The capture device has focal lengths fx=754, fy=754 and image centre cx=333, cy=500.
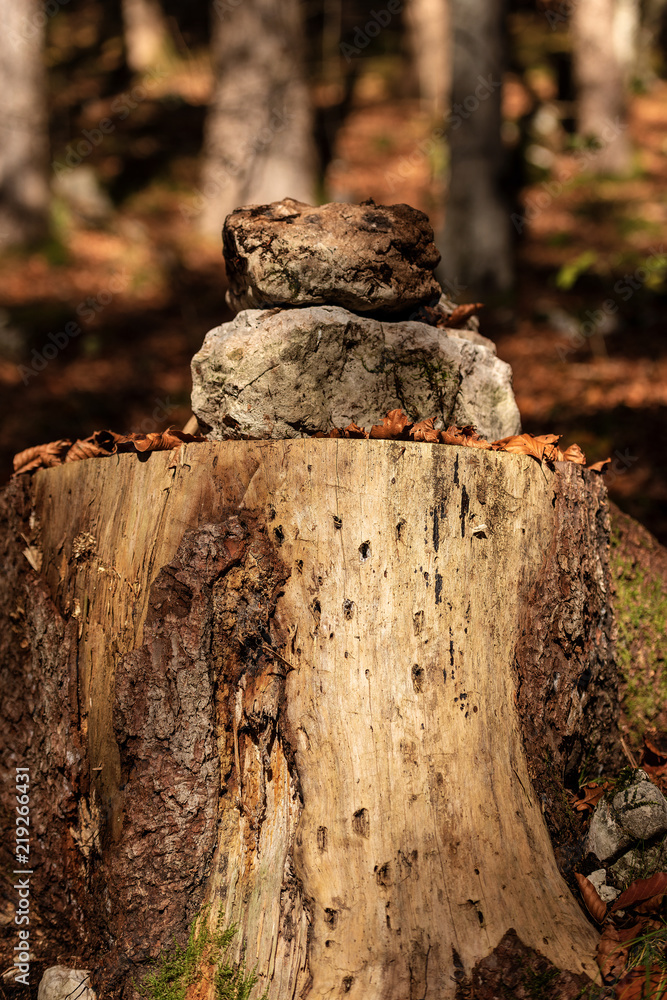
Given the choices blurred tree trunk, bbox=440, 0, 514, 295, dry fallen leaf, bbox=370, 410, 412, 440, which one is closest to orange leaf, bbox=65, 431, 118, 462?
dry fallen leaf, bbox=370, 410, 412, 440

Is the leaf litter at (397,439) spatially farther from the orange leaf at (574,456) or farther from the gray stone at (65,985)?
the gray stone at (65,985)

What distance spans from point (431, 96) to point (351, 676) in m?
18.4

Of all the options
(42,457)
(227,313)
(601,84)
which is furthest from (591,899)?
(601,84)

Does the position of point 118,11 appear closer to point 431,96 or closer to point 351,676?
point 431,96

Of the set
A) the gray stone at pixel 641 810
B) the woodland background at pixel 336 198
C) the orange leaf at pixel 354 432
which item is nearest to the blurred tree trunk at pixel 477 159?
the woodland background at pixel 336 198

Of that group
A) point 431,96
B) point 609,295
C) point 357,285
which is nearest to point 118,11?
point 431,96

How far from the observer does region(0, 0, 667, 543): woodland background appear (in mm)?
6773

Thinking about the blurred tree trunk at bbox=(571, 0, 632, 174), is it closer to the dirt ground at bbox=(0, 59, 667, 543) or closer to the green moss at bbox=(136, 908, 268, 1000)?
the dirt ground at bbox=(0, 59, 667, 543)

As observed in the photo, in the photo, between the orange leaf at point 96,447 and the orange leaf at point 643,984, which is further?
the orange leaf at point 96,447

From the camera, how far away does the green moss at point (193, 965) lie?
223cm

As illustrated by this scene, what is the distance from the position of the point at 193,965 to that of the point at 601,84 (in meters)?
13.8

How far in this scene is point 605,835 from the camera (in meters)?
2.47

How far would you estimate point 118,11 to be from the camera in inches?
970

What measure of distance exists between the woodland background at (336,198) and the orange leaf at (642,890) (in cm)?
252
